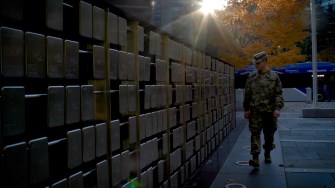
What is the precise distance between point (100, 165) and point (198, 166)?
11.6 ft

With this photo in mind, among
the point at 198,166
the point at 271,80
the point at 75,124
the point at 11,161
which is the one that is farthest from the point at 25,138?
the point at 271,80

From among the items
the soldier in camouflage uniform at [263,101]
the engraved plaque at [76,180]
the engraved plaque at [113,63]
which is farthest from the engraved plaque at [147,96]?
the soldier in camouflage uniform at [263,101]

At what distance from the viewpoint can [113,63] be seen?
2.76 m

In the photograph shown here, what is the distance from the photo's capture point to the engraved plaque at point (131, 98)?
123 inches

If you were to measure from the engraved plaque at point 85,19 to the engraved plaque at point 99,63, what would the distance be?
0.41ft

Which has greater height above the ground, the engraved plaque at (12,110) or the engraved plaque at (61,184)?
the engraved plaque at (12,110)

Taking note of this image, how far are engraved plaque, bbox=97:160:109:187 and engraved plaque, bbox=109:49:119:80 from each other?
617mm

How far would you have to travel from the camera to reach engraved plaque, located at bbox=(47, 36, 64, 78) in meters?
1.99

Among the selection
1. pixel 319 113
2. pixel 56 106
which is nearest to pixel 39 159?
pixel 56 106

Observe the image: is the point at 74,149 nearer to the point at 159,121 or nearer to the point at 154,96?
the point at 154,96

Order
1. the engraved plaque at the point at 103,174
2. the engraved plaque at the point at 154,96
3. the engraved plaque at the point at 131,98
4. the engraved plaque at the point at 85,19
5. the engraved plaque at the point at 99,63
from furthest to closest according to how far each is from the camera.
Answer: the engraved plaque at the point at 154,96 → the engraved plaque at the point at 131,98 → the engraved plaque at the point at 103,174 → the engraved plaque at the point at 99,63 → the engraved plaque at the point at 85,19

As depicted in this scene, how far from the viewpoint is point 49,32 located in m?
2.05

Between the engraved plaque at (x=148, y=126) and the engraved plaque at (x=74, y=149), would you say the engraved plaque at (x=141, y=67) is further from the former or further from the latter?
the engraved plaque at (x=74, y=149)

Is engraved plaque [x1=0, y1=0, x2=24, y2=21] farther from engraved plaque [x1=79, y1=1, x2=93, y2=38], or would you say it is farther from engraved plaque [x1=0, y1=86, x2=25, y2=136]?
engraved plaque [x1=79, y1=1, x2=93, y2=38]
